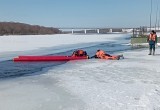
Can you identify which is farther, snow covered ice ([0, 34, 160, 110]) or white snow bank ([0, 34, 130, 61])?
white snow bank ([0, 34, 130, 61])

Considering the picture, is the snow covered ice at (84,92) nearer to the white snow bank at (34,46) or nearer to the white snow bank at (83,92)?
the white snow bank at (83,92)

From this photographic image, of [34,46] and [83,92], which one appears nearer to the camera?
[83,92]

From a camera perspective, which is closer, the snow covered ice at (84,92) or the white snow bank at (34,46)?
the snow covered ice at (84,92)

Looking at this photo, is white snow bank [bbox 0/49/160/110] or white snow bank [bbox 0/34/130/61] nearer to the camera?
white snow bank [bbox 0/49/160/110]

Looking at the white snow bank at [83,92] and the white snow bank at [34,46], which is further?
the white snow bank at [34,46]

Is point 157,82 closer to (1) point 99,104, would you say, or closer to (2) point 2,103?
(1) point 99,104

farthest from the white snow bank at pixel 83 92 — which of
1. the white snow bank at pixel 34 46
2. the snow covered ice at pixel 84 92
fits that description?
the white snow bank at pixel 34 46

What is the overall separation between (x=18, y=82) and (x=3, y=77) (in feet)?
4.30

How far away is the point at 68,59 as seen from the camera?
1514cm

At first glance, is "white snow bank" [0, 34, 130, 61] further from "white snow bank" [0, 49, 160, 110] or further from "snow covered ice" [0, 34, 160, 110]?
"white snow bank" [0, 49, 160, 110]

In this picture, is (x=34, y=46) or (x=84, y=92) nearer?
(x=84, y=92)

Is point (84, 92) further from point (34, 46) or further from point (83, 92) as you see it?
point (34, 46)

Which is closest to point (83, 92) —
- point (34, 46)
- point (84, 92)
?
point (84, 92)

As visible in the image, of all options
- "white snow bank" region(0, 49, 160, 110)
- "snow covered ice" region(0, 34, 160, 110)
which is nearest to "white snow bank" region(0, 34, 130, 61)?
"snow covered ice" region(0, 34, 160, 110)
